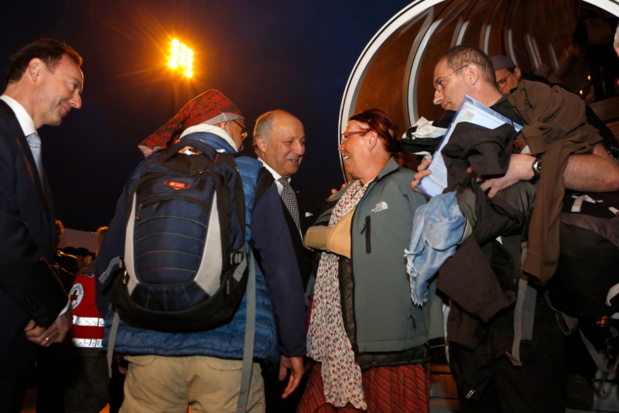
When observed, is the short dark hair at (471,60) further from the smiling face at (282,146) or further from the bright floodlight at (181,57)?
the bright floodlight at (181,57)

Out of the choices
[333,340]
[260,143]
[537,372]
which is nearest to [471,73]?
[537,372]

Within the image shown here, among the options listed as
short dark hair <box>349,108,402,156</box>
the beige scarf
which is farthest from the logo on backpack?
short dark hair <box>349,108,402,156</box>

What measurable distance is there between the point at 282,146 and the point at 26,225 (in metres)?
2.36

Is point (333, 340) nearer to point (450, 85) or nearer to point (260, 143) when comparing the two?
point (450, 85)

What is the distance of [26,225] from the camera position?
2.26 m

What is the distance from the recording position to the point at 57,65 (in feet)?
9.51

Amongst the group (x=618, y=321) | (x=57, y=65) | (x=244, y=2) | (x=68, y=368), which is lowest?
(x=68, y=368)

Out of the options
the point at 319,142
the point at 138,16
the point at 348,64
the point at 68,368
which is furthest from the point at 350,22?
the point at 68,368

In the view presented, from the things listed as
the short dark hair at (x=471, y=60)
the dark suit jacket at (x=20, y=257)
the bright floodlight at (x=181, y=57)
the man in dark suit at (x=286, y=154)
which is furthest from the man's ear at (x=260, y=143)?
the bright floodlight at (x=181, y=57)

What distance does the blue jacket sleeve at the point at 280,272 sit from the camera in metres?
2.45

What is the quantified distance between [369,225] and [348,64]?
23.0m

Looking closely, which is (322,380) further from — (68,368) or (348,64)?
(348,64)

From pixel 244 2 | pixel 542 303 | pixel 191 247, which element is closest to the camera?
pixel 191 247

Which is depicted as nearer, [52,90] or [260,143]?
[52,90]
